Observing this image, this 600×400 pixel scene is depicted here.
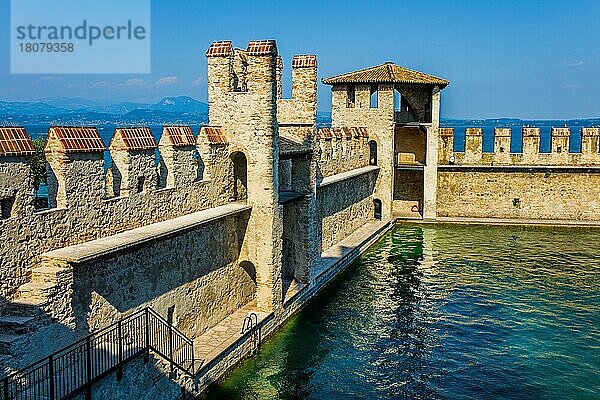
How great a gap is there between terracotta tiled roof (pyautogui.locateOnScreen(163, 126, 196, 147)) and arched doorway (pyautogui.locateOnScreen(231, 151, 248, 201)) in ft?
6.31

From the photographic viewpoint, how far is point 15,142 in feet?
26.3

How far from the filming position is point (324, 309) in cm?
1500

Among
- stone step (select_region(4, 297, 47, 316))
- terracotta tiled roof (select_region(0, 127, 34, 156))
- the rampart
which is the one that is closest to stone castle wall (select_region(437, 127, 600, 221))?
the rampart

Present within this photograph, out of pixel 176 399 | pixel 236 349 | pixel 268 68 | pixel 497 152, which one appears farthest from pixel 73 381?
pixel 497 152

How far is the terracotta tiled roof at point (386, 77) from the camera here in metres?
26.0

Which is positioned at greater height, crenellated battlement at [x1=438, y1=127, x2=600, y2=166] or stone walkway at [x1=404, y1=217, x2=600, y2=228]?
crenellated battlement at [x1=438, y1=127, x2=600, y2=166]

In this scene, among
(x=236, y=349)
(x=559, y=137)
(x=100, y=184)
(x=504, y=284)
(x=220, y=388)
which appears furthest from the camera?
(x=559, y=137)

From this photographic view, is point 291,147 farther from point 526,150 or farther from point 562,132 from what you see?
point 562,132

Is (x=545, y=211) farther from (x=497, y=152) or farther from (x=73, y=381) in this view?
(x=73, y=381)

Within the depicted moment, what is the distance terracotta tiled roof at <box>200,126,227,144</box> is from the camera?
1246 centimetres

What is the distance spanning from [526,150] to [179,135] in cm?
1916

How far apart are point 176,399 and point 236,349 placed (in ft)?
6.62

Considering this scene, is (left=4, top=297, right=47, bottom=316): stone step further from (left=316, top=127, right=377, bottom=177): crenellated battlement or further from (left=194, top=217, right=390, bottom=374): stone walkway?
(left=316, top=127, right=377, bottom=177): crenellated battlement

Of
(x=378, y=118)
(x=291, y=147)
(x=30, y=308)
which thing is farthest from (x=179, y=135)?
(x=378, y=118)
